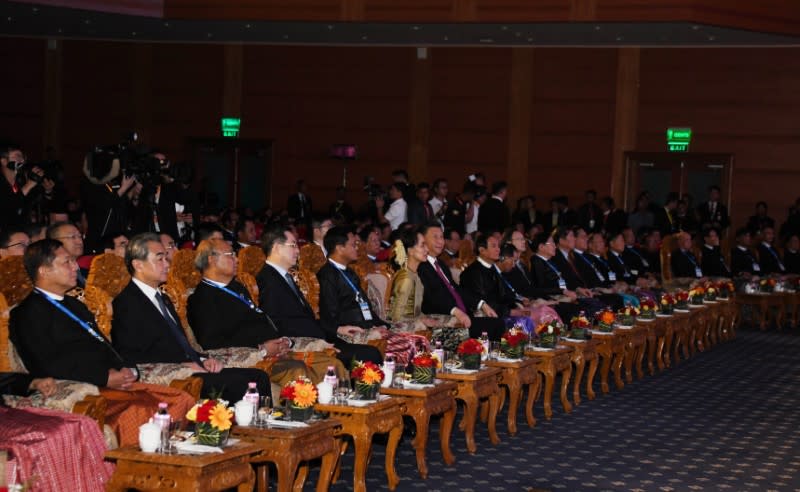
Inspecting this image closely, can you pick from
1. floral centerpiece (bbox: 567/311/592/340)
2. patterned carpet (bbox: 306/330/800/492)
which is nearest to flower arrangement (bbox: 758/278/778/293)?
patterned carpet (bbox: 306/330/800/492)

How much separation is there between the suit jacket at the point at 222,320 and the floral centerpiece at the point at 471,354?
120 centimetres

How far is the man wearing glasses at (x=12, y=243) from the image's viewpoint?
20.6ft

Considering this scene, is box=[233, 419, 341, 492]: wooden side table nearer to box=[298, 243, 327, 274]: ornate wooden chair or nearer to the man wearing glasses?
the man wearing glasses

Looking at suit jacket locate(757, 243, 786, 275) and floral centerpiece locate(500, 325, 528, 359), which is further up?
suit jacket locate(757, 243, 786, 275)

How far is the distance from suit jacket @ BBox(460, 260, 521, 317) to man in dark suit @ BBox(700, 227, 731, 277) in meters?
6.38

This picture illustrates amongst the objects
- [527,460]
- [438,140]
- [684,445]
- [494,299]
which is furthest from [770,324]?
[527,460]

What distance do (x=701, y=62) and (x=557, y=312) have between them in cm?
838

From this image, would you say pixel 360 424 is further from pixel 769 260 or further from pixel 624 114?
pixel 624 114

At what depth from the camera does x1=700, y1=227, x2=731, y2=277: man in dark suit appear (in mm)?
15664

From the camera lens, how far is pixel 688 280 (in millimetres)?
14727

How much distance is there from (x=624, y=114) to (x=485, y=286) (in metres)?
9.14

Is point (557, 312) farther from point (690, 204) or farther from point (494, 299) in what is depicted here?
point (690, 204)

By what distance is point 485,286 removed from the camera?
9.85 meters

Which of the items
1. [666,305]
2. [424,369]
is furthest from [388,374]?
[666,305]
